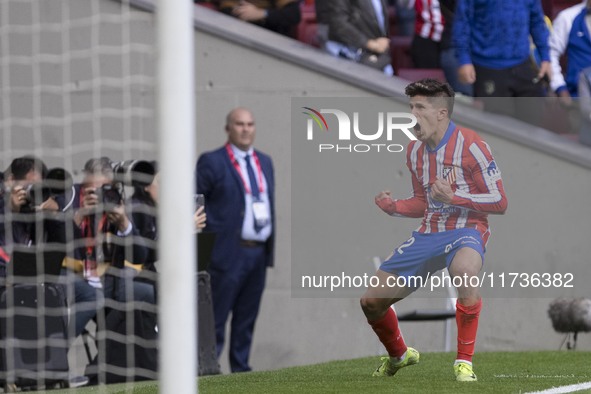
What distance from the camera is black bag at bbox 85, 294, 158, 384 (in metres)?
10.3

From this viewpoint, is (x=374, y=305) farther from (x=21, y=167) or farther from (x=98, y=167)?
(x=21, y=167)

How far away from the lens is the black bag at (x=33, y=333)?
9.97 metres

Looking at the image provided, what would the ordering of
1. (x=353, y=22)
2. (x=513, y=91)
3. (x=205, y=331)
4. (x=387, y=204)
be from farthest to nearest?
(x=353, y=22), (x=513, y=91), (x=205, y=331), (x=387, y=204)

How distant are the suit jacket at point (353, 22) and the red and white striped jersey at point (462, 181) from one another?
12.1 feet

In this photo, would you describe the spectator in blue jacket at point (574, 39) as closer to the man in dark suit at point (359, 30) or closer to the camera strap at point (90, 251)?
the man in dark suit at point (359, 30)

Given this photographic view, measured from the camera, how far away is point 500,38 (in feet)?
39.6

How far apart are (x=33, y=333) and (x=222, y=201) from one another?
2436mm

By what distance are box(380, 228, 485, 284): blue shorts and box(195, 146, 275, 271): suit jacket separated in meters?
3.33

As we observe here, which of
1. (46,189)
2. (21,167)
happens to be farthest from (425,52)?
(21,167)

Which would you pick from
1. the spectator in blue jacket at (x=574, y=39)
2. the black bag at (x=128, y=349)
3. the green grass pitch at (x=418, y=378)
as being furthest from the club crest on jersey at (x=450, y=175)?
the spectator in blue jacket at (x=574, y=39)

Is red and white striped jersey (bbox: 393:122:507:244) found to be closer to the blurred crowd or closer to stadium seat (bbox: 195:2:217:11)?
the blurred crowd

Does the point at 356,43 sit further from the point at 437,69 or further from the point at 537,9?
the point at 537,9

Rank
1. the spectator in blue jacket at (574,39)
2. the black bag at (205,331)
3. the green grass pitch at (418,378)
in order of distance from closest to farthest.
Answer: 1. the green grass pitch at (418,378)
2. the black bag at (205,331)
3. the spectator in blue jacket at (574,39)

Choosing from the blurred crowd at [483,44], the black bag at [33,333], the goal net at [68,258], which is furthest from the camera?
the blurred crowd at [483,44]
